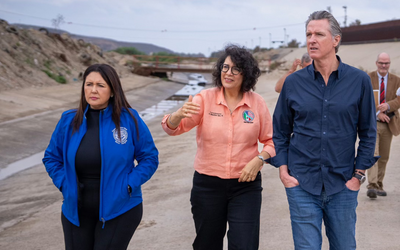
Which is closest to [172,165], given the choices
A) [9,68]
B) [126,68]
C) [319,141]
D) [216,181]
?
[216,181]

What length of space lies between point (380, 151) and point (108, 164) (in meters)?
4.63

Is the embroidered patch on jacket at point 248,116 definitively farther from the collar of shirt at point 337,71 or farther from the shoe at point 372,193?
the shoe at point 372,193

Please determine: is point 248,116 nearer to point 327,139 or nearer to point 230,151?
point 230,151

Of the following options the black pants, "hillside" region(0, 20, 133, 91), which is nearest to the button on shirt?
the black pants

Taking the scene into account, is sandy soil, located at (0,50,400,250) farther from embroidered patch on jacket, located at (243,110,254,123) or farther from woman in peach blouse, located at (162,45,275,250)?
embroidered patch on jacket, located at (243,110,254,123)

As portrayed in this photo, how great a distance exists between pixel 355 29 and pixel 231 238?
46398 mm

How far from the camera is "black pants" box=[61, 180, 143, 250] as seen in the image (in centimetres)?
319

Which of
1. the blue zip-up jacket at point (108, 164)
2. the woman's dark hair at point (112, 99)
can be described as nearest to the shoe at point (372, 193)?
the blue zip-up jacket at point (108, 164)

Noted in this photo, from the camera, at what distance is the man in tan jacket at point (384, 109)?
6191 millimetres

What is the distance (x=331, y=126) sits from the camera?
3.11 meters

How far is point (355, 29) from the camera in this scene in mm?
46281

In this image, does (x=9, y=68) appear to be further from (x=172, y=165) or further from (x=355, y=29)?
(x=355, y=29)

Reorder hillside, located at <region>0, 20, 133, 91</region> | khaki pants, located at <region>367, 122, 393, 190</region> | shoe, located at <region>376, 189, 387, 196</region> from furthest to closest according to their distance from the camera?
1. hillside, located at <region>0, 20, 133, 91</region>
2. shoe, located at <region>376, 189, 387, 196</region>
3. khaki pants, located at <region>367, 122, 393, 190</region>

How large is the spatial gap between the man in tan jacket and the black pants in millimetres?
4257
